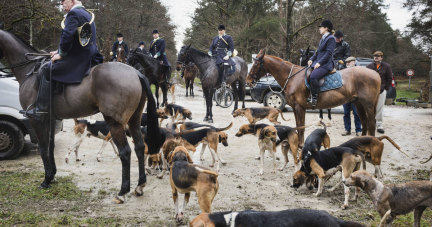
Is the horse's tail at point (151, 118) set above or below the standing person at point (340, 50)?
below

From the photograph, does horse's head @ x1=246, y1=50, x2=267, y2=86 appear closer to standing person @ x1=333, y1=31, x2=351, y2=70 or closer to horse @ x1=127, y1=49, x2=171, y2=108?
standing person @ x1=333, y1=31, x2=351, y2=70

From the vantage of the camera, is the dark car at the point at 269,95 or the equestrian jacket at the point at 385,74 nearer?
the equestrian jacket at the point at 385,74

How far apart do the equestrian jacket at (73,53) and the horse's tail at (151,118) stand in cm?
82

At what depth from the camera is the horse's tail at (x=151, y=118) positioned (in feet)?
17.5

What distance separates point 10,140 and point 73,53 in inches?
131


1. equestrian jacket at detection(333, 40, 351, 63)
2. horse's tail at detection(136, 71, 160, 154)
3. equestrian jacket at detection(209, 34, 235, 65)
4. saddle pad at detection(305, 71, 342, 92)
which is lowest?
horse's tail at detection(136, 71, 160, 154)

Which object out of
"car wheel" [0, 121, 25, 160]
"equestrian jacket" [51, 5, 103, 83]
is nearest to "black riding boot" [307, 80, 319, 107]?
"equestrian jacket" [51, 5, 103, 83]

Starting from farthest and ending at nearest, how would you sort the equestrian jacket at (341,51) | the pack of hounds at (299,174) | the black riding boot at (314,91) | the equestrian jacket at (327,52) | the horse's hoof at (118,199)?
the equestrian jacket at (341,51)
the black riding boot at (314,91)
the equestrian jacket at (327,52)
the horse's hoof at (118,199)
the pack of hounds at (299,174)

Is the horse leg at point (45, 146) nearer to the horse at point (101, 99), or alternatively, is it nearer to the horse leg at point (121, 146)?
the horse at point (101, 99)

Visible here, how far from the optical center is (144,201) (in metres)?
5.01

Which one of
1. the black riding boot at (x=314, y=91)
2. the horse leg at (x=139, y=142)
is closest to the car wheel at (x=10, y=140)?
the horse leg at (x=139, y=142)

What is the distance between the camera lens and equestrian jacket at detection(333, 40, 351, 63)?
33.9ft

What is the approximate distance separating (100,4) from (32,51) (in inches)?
954

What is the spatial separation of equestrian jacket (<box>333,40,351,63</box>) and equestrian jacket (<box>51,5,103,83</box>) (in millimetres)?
7643
